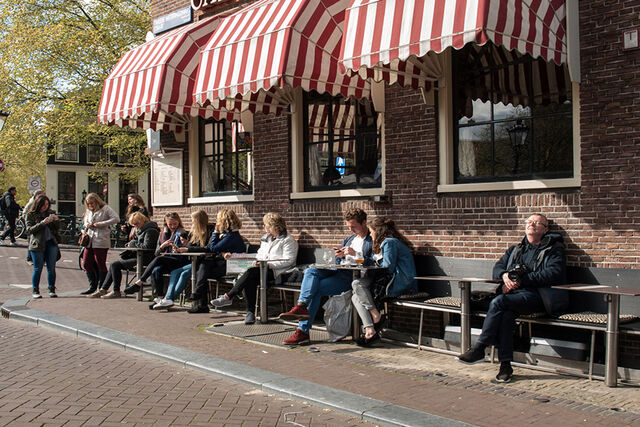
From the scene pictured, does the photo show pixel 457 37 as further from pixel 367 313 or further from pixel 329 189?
pixel 329 189

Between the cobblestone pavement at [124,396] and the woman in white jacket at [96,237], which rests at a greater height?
the woman in white jacket at [96,237]

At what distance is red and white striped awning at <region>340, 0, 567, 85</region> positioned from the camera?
606 centimetres

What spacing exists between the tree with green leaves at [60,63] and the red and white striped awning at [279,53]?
51.4 ft

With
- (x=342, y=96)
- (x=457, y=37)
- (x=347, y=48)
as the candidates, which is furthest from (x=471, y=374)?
(x=342, y=96)

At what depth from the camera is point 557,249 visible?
6266mm

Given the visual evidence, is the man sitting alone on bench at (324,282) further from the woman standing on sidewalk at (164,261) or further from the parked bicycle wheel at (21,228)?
the parked bicycle wheel at (21,228)

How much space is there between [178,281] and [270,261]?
2043mm

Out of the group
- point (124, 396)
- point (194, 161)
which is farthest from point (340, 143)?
point (124, 396)

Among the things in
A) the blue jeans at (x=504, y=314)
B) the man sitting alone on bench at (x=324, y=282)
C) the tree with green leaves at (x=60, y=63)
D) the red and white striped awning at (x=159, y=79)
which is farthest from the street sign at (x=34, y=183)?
the blue jeans at (x=504, y=314)

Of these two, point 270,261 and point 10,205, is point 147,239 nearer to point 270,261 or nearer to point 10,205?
point 270,261

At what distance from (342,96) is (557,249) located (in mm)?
4224

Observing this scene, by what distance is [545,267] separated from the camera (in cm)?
620

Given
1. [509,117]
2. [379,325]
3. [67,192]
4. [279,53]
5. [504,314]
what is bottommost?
[379,325]

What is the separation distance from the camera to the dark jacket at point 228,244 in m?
9.75
